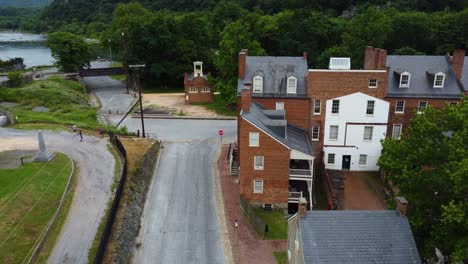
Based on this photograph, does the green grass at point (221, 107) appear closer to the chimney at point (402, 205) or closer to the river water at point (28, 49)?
the chimney at point (402, 205)

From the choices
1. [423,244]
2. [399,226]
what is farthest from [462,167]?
[423,244]

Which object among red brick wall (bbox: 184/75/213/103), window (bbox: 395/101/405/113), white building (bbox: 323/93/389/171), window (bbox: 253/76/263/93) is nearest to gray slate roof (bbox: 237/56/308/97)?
window (bbox: 253/76/263/93)

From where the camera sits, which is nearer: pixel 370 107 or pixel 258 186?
pixel 258 186

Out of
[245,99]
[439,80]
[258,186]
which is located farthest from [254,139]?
[439,80]

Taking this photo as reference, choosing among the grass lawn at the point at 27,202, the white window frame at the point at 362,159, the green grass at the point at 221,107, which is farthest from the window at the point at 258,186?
the green grass at the point at 221,107

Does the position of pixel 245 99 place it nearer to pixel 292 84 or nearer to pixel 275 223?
pixel 292 84

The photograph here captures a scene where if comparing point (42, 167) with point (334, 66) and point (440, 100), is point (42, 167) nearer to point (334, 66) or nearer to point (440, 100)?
point (334, 66)

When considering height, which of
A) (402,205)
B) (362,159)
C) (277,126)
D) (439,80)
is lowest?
(362,159)
